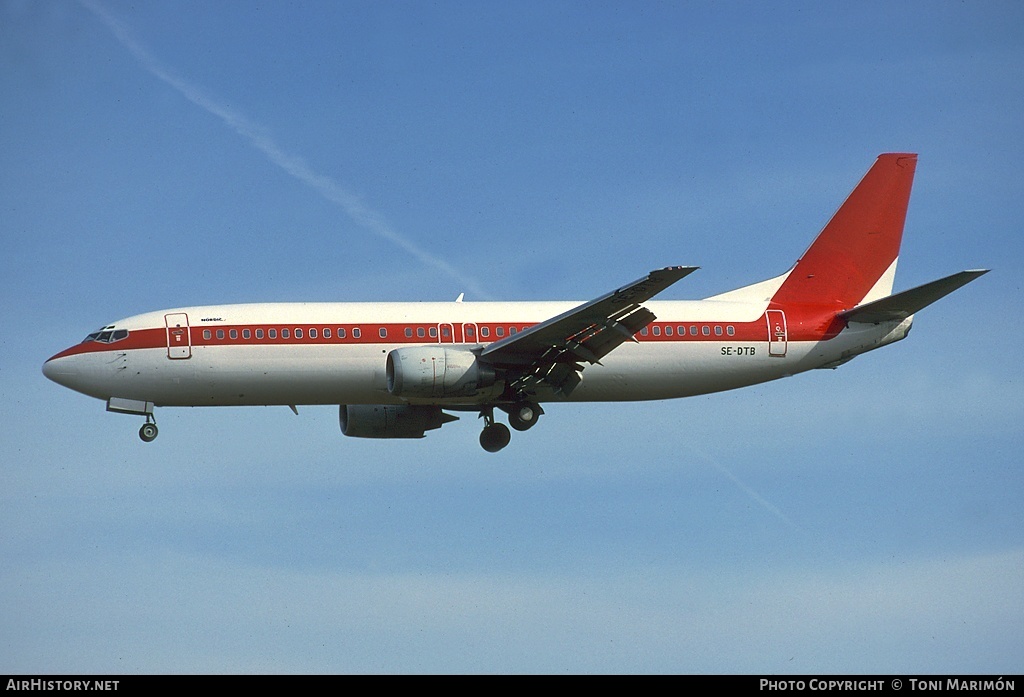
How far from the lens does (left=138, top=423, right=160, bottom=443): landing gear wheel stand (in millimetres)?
38500

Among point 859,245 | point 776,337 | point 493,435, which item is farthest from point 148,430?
point 859,245

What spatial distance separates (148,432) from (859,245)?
23.4m

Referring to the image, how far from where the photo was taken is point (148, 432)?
127ft

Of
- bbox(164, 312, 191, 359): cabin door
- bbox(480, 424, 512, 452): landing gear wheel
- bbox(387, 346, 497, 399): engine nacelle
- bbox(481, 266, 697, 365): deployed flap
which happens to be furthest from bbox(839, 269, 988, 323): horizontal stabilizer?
bbox(164, 312, 191, 359): cabin door

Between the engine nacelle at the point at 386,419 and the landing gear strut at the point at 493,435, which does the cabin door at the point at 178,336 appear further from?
the landing gear strut at the point at 493,435

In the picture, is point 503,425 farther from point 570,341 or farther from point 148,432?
point 148,432

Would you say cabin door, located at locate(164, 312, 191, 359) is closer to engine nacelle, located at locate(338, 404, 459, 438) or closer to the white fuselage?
the white fuselage

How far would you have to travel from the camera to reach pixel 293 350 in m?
38.2
